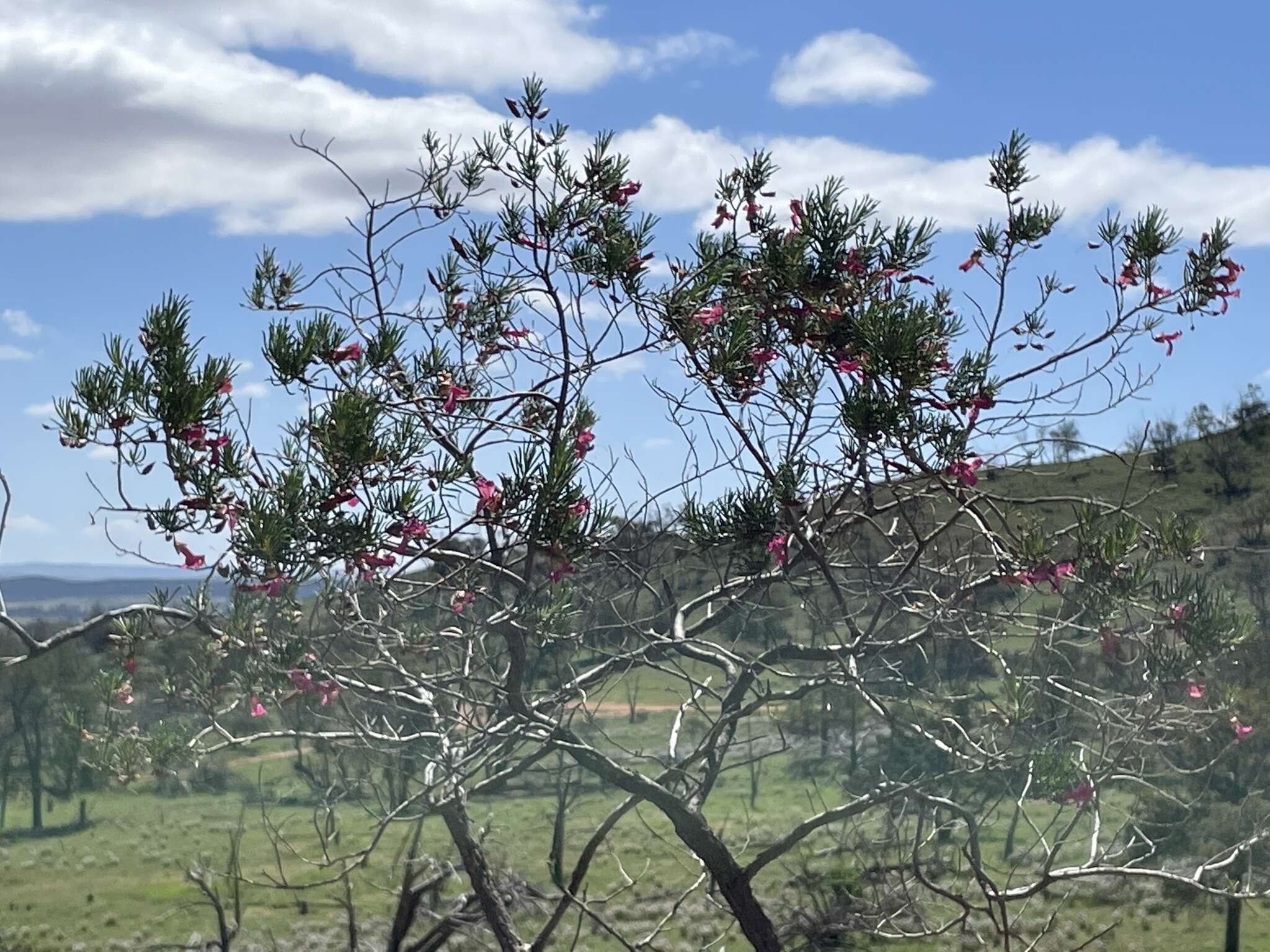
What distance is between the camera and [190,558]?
12.0 feet

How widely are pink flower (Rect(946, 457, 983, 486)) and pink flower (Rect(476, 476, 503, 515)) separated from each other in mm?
1445

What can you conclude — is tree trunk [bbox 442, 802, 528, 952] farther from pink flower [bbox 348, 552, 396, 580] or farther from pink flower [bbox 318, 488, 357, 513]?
pink flower [bbox 318, 488, 357, 513]

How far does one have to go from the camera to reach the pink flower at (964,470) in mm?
3740

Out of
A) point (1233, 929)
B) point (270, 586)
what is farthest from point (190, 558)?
point (1233, 929)

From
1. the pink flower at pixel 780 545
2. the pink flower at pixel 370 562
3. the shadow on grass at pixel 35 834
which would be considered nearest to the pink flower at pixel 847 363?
the pink flower at pixel 780 545

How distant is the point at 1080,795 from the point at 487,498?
2605 mm

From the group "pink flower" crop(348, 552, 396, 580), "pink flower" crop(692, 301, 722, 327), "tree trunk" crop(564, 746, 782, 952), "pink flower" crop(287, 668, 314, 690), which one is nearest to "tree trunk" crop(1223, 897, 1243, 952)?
"tree trunk" crop(564, 746, 782, 952)

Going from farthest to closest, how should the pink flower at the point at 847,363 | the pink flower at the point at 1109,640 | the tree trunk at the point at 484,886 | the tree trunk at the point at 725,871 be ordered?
1. the tree trunk at the point at 484,886
2. the tree trunk at the point at 725,871
3. the pink flower at the point at 1109,640
4. the pink flower at the point at 847,363

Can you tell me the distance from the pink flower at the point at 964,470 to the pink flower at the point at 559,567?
126 cm

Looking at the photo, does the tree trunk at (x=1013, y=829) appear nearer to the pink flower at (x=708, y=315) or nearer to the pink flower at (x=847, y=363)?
the pink flower at (x=847, y=363)

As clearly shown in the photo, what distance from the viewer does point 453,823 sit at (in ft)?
16.8

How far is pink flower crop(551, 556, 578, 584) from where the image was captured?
3.42 meters

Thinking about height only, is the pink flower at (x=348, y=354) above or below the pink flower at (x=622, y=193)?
below

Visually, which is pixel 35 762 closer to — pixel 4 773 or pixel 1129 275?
pixel 4 773
